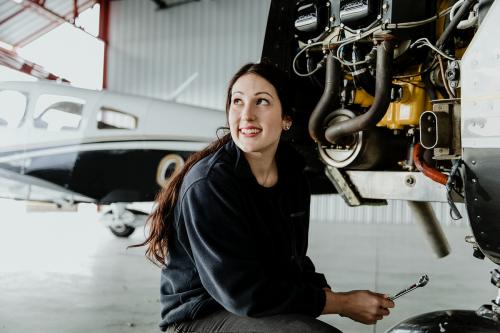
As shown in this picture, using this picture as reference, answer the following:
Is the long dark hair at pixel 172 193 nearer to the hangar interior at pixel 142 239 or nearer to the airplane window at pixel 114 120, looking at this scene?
the hangar interior at pixel 142 239

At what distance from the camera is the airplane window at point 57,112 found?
18.9ft

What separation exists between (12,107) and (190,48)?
7.74 m

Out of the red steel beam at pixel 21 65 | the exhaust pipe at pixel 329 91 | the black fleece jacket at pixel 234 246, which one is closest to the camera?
the black fleece jacket at pixel 234 246

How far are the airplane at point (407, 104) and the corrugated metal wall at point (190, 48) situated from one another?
9655mm

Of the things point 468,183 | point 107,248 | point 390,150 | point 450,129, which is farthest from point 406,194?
point 107,248

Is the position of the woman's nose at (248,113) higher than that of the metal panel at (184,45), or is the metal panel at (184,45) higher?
the metal panel at (184,45)

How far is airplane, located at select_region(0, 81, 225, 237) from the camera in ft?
18.0

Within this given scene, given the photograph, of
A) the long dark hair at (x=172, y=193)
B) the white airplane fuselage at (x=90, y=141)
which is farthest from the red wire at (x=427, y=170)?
the white airplane fuselage at (x=90, y=141)

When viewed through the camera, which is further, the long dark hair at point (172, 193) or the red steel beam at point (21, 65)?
the red steel beam at point (21, 65)

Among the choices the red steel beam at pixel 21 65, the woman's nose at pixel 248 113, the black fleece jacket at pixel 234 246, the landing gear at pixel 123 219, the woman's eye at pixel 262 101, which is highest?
the red steel beam at pixel 21 65

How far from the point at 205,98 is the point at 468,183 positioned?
11.7 m

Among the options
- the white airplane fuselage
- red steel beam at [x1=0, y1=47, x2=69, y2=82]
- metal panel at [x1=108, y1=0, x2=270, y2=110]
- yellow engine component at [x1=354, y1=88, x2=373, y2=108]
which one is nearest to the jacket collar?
yellow engine component at [x1=354, y1=88, x2=373, y2=108]

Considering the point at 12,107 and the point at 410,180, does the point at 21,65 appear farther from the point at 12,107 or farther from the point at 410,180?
the point at 410,180

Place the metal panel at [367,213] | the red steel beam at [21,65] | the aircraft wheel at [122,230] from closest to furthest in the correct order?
the aircraft wheel at [122,230], the red steel beam at [21,65], the metal panel at [367,213]
